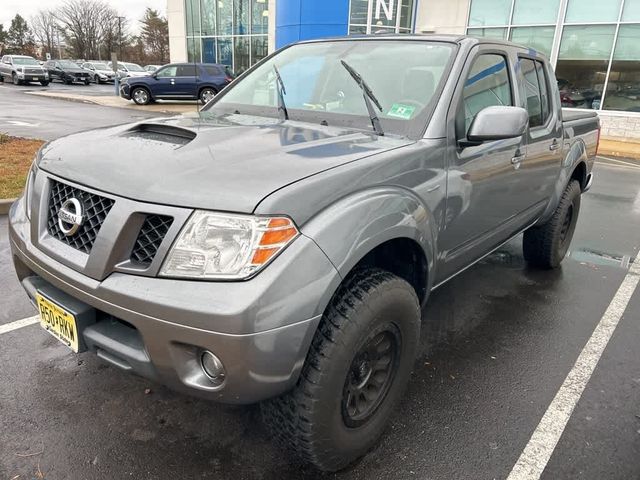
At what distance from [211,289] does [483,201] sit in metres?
1.83

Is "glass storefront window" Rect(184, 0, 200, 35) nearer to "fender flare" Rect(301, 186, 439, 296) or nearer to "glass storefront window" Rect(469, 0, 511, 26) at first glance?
"glass storefront window" Rect(469, 0, 511, 26)

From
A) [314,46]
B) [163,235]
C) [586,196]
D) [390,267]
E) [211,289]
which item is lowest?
[586,196]

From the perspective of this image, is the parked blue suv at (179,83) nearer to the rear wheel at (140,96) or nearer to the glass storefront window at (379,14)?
the rear wheel at (140,96)

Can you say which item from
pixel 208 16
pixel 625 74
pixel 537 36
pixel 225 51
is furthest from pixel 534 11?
pixel 208 16

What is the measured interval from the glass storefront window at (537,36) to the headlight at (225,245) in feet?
50.3

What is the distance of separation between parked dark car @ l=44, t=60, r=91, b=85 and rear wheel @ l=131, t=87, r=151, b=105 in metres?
18.5

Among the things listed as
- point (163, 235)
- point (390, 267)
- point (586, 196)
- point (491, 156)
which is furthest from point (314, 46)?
point (586, 196)

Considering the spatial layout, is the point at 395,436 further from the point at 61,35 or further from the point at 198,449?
the point at 61,35

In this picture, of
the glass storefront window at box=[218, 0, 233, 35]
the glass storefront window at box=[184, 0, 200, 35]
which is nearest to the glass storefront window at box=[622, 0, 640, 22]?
the glass storefront window at box=[218, 0, 233, 35]

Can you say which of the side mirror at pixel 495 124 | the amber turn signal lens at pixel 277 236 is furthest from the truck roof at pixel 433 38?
the amber turn signal lens at pixel 277 236

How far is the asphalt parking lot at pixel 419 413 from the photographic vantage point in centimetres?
220

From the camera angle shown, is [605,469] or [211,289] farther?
[605,469]

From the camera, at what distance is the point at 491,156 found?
2.88m

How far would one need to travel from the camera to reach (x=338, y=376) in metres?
1.88
